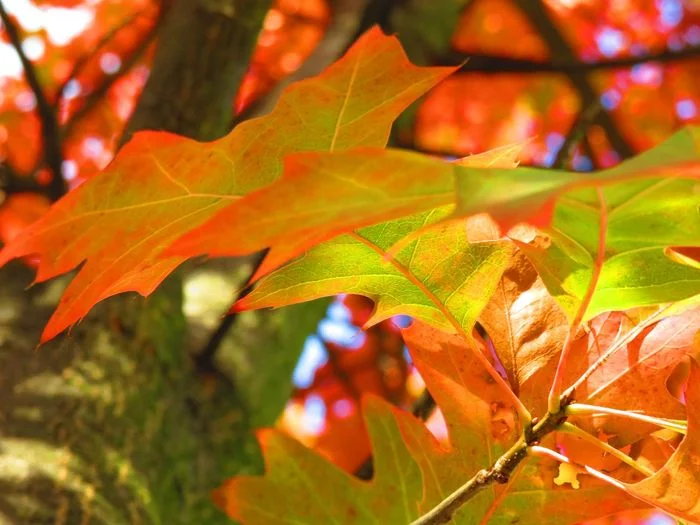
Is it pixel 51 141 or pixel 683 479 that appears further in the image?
pixel 51 141

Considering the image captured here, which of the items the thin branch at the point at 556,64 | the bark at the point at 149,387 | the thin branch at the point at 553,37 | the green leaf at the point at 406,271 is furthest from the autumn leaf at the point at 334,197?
A: the thin branch at the point at 553,37

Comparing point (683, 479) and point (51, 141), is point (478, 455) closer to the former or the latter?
point (683, 479)

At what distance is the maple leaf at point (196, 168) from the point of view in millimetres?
486

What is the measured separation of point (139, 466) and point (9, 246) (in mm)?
641

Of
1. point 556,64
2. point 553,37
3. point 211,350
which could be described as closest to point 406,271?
point 211,350

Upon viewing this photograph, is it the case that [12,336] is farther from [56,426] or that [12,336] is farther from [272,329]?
[272,329]

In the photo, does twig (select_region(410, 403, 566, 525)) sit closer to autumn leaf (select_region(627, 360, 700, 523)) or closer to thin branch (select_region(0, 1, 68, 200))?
autumn leaf (select_region(627, 360, 700, 523))

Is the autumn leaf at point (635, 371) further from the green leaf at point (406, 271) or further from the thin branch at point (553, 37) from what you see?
the thin branch at point (553, 37)

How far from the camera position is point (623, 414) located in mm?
535

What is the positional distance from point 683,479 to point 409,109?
5.31 ft

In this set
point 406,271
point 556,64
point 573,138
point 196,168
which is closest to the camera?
point 196,168

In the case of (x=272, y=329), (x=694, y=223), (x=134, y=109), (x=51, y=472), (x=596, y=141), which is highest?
(x=694, y=223)

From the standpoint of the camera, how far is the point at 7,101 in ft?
10.6

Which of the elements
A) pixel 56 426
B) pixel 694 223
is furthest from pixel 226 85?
pixel 694 223
